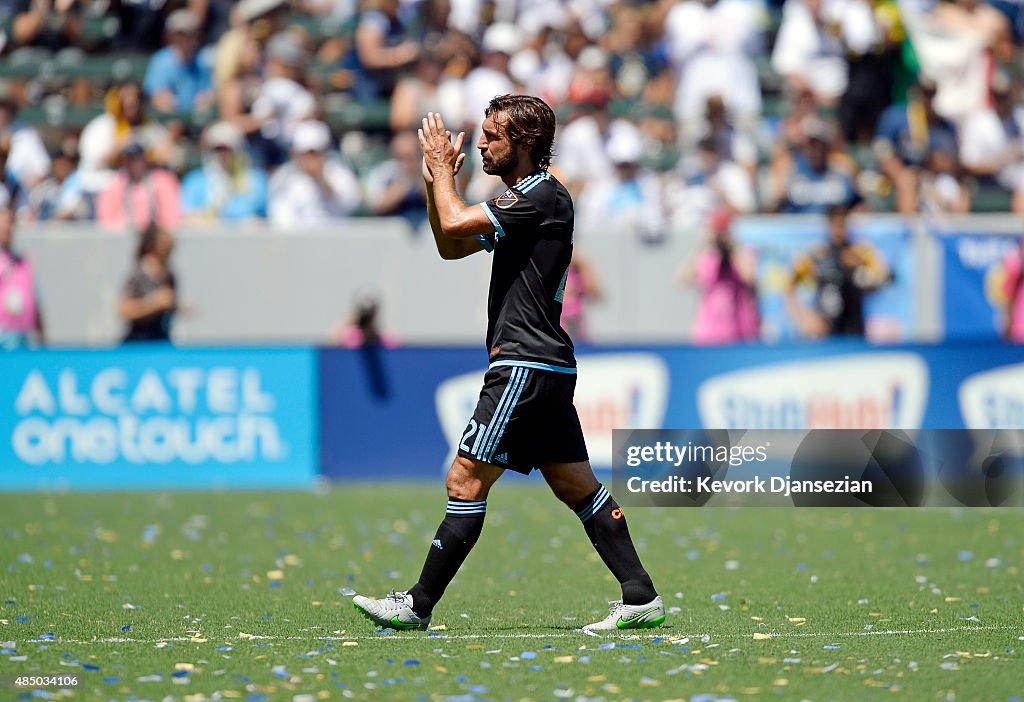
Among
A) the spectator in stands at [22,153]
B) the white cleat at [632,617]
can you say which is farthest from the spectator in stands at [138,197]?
the white cleat at [632,617]

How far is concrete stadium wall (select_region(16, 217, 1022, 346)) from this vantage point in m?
15.6

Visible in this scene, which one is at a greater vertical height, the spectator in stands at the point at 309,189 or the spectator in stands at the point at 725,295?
the spectator in stands at the point at 309,189

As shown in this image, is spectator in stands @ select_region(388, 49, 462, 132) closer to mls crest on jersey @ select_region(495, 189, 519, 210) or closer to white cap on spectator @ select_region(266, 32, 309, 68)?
white cap on spectator @ select_region(266, 32, 309, 68)

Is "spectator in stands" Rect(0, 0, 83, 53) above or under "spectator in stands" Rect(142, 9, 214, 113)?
above

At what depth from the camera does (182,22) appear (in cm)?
1734

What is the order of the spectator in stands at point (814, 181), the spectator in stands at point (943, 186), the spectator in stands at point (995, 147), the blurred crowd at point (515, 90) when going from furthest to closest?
the spectator in stands at point (995, 147) → the spectator in stands at point (943, 186) → the blurred crowd at point (515, 90) → the spectator in stands at point (814, 181)

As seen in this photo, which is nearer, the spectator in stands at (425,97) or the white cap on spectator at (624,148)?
the white cap on spectator at (624,148)

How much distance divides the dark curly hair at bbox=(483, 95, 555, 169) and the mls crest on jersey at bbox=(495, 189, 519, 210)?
0.23 meters

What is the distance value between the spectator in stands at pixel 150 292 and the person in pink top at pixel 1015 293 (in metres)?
8.16

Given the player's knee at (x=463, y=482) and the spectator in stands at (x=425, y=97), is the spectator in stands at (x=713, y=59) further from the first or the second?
the player's knee at (x=463, y=482)

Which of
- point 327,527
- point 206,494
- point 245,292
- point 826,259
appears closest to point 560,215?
point 327,527

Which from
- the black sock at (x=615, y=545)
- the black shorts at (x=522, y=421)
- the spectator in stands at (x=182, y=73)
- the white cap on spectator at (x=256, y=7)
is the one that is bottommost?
the black sock at (x=615, y=545)

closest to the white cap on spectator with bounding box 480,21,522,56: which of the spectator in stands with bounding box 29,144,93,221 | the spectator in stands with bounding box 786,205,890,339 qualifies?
the spectator in stands with bounding box 786,205,890,339

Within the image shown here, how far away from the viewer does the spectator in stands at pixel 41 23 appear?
18.0 m
